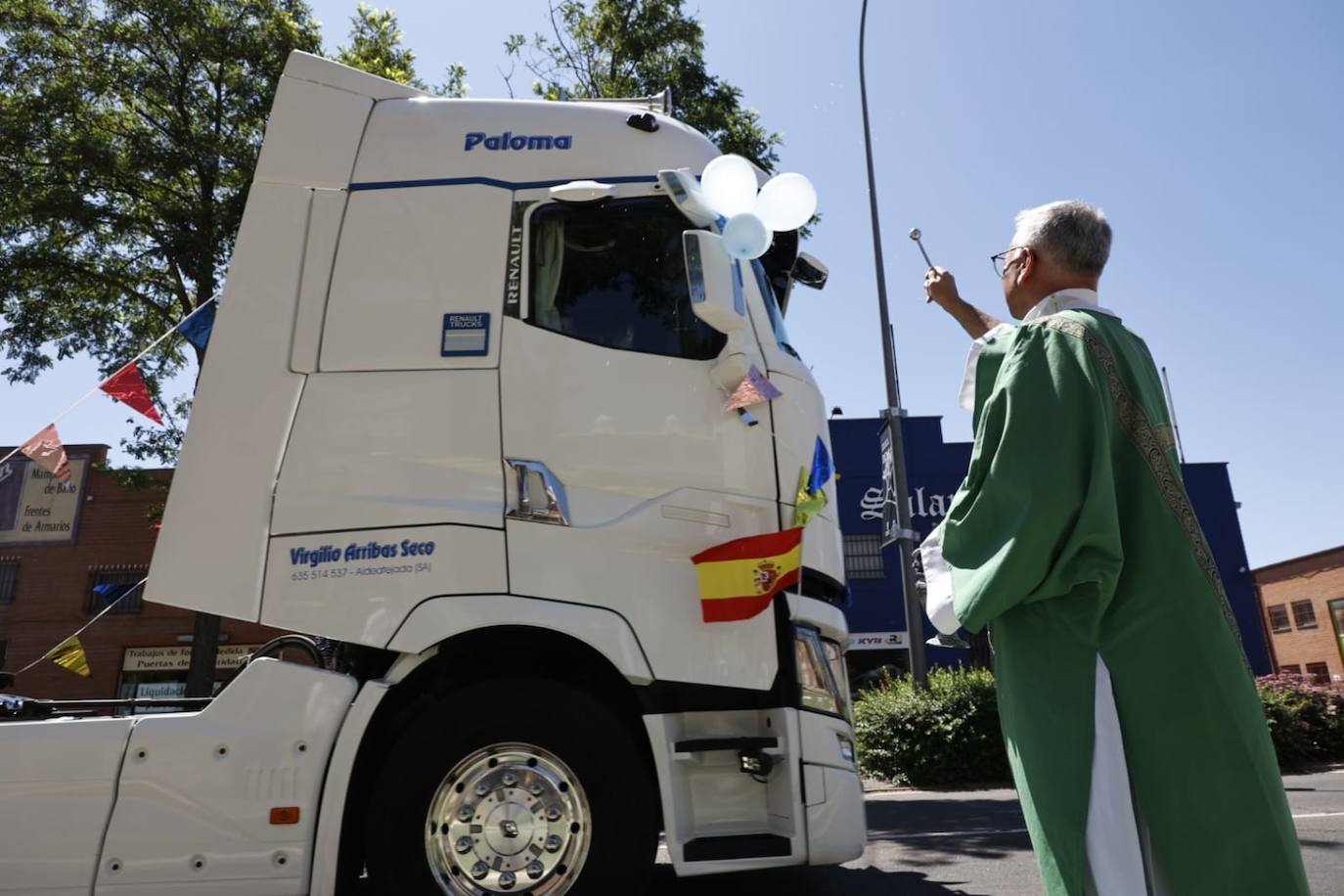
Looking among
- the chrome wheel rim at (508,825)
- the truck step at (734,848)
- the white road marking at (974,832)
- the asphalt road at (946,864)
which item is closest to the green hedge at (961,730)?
the asphalt road at (946,864)

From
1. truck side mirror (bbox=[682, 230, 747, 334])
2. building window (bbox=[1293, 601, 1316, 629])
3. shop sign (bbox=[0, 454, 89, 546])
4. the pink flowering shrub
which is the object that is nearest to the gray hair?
truck side mirror (bbox=[682, 230, 747, 334])

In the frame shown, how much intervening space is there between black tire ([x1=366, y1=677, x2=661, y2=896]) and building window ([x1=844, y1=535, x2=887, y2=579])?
2266 cm

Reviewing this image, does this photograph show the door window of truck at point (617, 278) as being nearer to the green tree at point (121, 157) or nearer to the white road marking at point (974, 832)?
the white road marking at point (974, 832)

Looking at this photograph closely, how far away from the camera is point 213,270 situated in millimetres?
11883

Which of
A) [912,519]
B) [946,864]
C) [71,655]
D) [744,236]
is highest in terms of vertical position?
[912,519]

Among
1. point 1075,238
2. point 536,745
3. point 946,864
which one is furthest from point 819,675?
point 946,864

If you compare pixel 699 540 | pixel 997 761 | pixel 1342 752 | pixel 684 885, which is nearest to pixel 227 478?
pixel 699 540

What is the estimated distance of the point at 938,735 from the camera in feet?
35.4

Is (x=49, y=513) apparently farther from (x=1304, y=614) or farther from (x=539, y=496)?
(x=1304, y=614)

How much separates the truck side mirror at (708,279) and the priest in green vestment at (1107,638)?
172 centimetres

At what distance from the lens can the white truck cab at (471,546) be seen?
3.05 m

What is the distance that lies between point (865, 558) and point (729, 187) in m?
22.8

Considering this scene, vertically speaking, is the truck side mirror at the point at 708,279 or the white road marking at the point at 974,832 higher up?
the truck side mirror at the point at 708,279

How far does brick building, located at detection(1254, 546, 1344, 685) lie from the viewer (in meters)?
32.8
